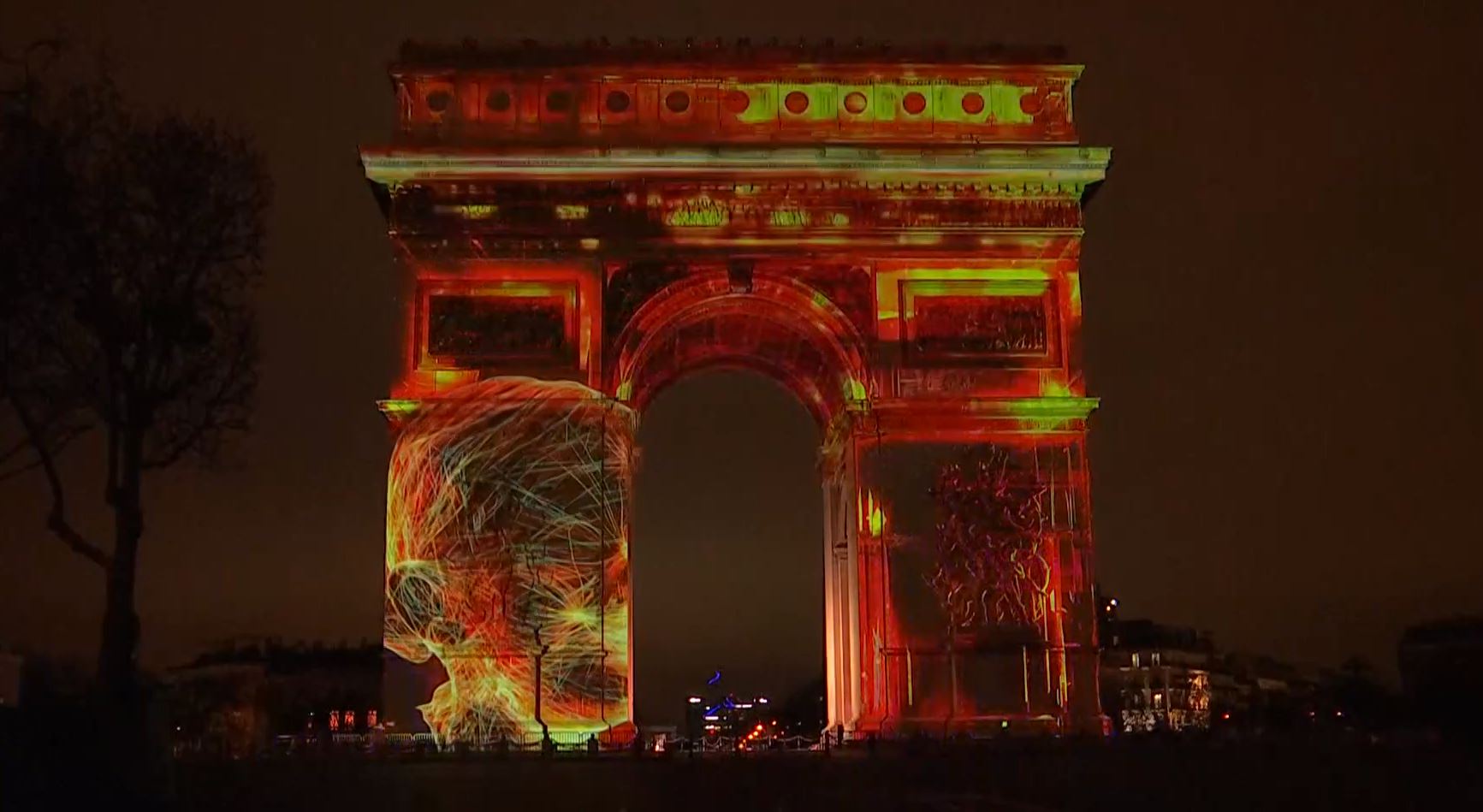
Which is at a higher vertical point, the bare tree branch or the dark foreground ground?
the bare tree branch

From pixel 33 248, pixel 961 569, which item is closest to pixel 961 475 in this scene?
pixel 961 569

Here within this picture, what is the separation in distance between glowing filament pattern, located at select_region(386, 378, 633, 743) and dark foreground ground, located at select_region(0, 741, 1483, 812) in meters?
3.12

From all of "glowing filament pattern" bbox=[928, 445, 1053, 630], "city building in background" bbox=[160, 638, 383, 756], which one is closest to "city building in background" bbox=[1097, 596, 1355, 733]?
"city building in background" bbox=[160, 638, 383, 756]

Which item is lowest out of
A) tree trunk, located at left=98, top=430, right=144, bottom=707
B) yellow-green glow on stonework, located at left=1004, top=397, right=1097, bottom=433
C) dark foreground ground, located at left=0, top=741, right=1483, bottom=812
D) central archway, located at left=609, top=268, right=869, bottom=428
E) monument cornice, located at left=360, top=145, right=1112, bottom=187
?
dark foreground ground, located at left=0, top=741, right=1483, bottom=812

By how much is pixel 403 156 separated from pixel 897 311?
939cm

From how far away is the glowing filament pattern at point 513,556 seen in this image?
95.9 ft

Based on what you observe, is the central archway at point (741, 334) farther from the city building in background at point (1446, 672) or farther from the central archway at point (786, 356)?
the city building in background at point (1446, 672)

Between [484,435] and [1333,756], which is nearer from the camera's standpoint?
[1333,756]

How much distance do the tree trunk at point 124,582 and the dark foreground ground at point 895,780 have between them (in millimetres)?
1569

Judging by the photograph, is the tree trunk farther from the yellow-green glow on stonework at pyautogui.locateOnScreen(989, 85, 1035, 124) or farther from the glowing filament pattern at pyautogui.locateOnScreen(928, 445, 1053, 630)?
the yellow-green glow on stonework at pyautogui.locateOnScreen(989, 85, 1035, 124)

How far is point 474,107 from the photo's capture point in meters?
31.6

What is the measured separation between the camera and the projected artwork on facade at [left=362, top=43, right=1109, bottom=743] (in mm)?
29953

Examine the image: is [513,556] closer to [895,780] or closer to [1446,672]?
[895,780]

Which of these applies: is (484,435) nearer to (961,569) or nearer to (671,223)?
(671,223)
